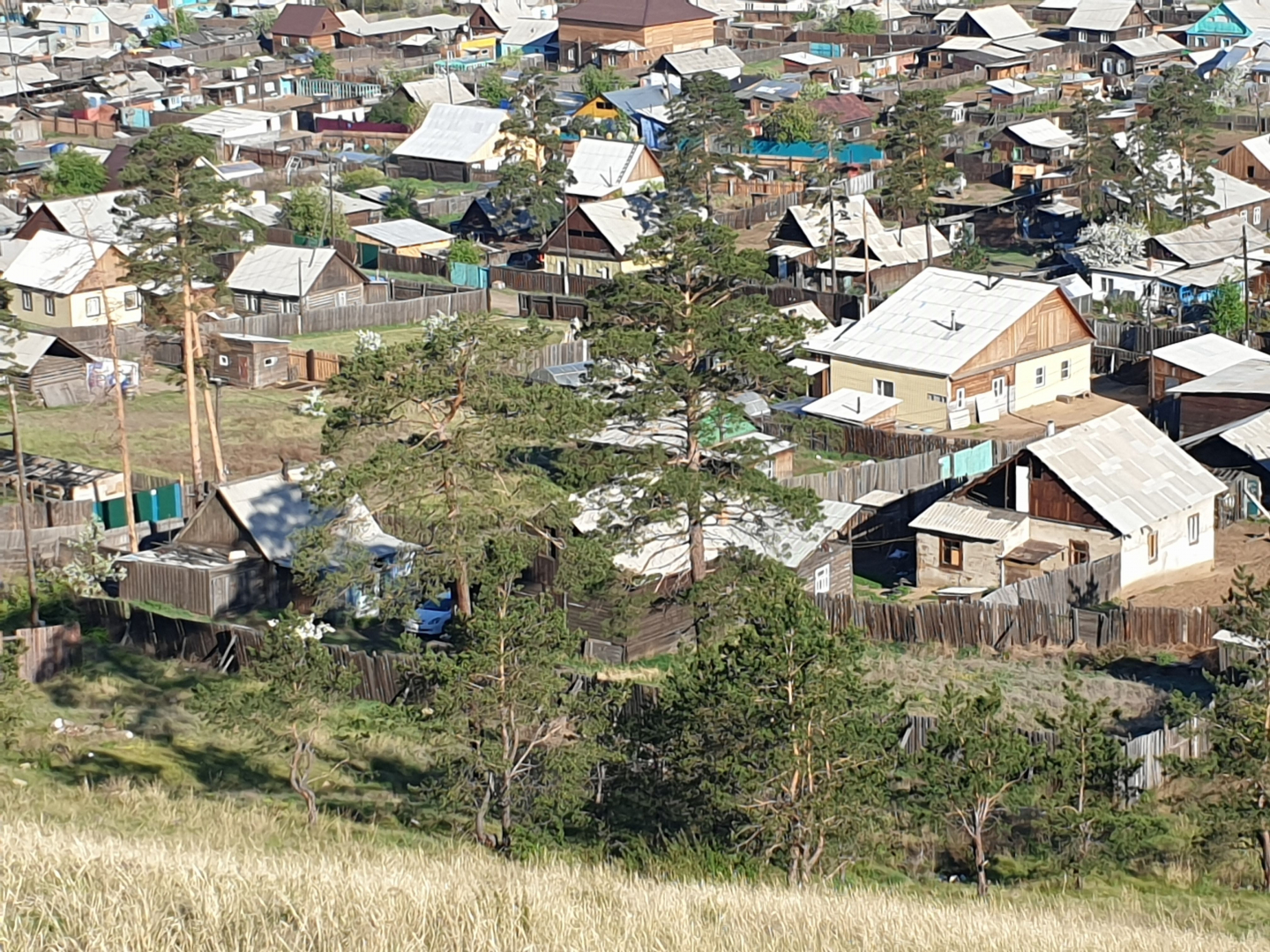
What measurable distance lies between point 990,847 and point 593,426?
29.2 feet

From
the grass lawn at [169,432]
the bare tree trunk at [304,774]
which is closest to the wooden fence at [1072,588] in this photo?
the bare tree trunk at [304,774]

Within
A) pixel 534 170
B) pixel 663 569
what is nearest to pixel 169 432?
pixel 663 569

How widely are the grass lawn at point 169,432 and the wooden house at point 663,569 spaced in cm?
1284

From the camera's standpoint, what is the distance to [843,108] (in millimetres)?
89375

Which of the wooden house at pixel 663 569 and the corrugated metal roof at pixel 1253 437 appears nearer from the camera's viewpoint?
the wooden house at pixel 663 569

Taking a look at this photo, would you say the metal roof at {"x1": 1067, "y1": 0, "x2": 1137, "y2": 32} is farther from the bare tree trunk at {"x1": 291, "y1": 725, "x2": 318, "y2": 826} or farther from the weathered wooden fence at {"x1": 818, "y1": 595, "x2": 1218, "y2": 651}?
the bare tree trunk at {"x1": 291, "y1": 725, "x2": 318, "y2": 826}

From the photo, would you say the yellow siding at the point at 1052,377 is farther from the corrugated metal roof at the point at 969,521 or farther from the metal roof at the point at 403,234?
the metal roof at the point at 403,234

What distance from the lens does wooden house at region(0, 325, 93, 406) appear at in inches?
1937

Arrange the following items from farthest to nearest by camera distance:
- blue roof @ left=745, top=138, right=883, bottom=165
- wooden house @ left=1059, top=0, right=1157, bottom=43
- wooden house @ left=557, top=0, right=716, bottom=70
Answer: wooden house @ left=1059, top=0, right=1157, bottom=43
wooden house @ left=557, top=0, right=716, bottom=70
blue roof @ left=745, top=138, right=883, bottom=165

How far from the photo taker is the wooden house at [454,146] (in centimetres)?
8169

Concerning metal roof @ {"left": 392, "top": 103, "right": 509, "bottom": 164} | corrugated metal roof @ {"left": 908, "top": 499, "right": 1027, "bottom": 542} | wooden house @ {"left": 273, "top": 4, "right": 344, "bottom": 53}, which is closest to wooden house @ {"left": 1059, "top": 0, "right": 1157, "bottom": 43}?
metal roof @ {"left": 392, "top": 103, "right": 509, "bottom": 164}

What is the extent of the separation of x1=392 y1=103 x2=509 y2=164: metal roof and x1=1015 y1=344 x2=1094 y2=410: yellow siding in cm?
3680

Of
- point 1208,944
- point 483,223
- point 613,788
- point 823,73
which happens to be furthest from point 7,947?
point 823,73

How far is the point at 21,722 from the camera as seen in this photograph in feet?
87.1
